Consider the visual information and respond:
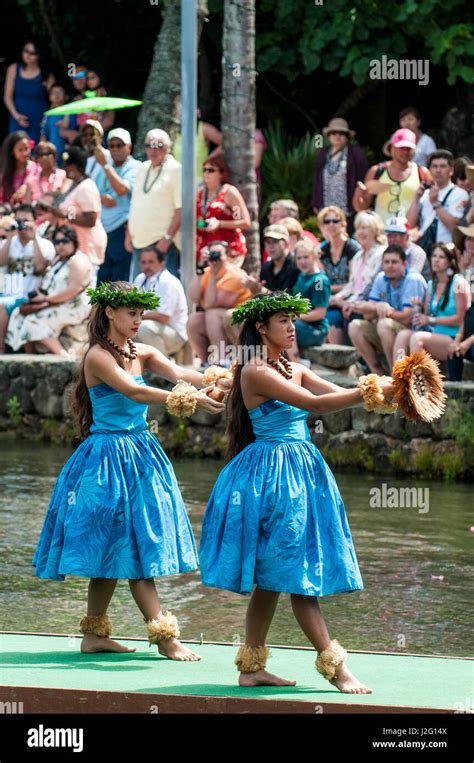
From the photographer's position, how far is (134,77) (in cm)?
1994

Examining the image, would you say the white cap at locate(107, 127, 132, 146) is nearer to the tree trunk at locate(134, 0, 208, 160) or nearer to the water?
the tree trunk at locate(134, 0, 208, 160)

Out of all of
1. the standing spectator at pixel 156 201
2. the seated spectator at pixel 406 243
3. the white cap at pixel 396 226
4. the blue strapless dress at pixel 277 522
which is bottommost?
the blue strapless dress at pixel 277 522

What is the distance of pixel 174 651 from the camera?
269 inches

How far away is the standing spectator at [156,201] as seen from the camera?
14.6m

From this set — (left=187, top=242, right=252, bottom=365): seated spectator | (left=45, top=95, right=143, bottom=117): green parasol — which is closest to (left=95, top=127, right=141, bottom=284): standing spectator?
(left=45, top=95, right=143, bottom=117): green parasol

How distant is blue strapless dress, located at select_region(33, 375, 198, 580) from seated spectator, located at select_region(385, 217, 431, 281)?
20.6 ft

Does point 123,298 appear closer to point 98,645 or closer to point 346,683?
point 98,645

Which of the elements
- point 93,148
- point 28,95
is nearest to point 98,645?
point 93,148

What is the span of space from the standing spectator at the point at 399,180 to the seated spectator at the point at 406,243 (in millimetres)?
1031

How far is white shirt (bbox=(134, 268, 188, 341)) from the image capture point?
13430 millimetres

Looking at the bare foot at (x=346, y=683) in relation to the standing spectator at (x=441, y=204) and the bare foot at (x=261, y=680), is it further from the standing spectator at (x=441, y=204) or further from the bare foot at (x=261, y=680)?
the standing spectator at (x=441, y=204)

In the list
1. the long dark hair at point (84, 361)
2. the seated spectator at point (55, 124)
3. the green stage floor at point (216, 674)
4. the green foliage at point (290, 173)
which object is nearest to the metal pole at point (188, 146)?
the seated spectator at point (55, 124)

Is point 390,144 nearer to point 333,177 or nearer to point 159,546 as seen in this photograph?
point 333,177
